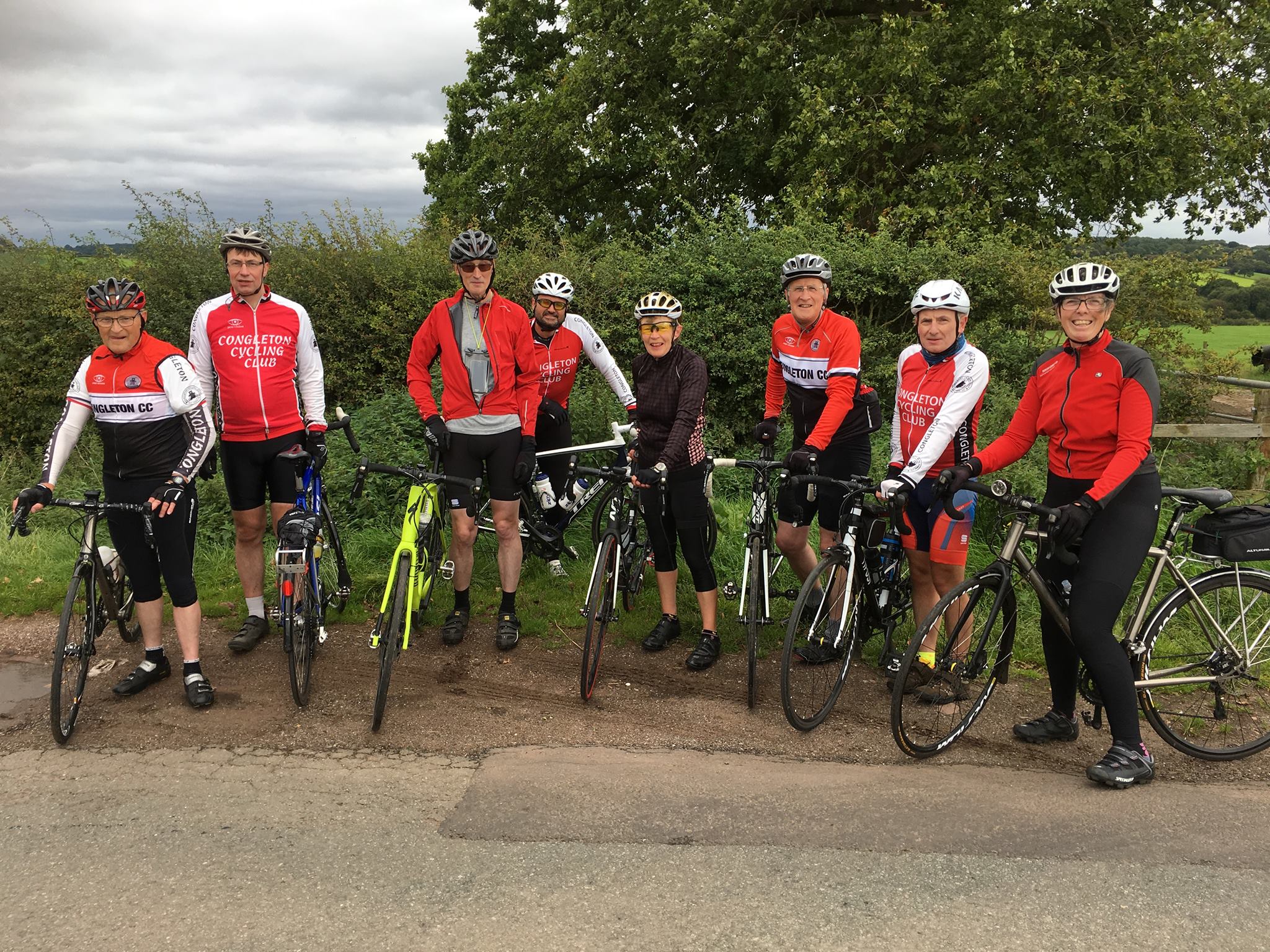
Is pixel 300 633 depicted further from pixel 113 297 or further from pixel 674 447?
pixel 674 447

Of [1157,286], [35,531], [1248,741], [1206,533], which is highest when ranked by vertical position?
[1157,286]

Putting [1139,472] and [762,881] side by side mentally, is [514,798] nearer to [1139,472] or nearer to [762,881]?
[762,881]

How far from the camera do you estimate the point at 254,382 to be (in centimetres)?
555

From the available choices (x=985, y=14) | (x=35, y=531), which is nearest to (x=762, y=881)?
(x=35, y=531)

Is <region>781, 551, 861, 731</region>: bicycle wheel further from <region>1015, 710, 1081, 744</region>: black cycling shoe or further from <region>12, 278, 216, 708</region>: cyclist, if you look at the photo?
<region>12, 278, 216, 708</region>: cyclist

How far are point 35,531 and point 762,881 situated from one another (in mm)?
7975

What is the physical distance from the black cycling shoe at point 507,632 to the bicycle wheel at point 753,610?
1508 mm

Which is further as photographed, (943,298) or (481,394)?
(481,394)

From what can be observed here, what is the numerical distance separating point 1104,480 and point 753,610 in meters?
1.87

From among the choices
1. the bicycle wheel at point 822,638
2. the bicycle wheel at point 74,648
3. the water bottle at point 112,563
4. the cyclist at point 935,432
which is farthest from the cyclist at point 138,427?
the cyclist at point 935,432

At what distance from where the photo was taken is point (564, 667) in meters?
5.65

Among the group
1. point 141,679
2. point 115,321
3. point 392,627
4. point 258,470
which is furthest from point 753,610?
point 115,321

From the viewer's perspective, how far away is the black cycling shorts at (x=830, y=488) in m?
5.69

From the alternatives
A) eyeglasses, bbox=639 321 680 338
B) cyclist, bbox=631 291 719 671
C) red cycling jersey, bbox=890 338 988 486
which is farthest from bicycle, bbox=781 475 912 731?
eyeglasses, bbox=639 321 680 338
